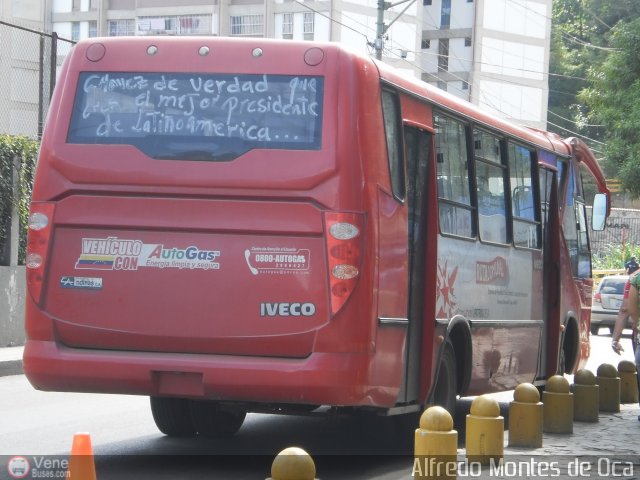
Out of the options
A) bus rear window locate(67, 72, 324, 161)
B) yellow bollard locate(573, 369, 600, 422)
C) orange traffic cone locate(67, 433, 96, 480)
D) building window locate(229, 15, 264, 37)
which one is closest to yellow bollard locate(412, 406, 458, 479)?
bus rear window locate(67, 72, 324, 161)

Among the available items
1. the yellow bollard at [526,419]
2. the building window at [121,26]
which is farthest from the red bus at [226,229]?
the building window at [121,26]

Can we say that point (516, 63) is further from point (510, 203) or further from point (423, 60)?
point (510, 203)

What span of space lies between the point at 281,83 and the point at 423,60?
246ft

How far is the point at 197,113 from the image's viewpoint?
28.7 ft

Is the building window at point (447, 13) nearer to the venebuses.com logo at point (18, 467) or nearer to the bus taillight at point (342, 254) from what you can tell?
the venebuses.com logo at point (18, 467)

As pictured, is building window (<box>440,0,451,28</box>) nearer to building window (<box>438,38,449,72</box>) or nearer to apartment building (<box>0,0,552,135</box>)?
apartment building (<box>0,0,552,135</box>)

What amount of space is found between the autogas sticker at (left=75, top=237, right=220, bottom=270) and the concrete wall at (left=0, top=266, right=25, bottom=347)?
9556 millimetres

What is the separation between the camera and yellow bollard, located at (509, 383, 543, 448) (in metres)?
10.4

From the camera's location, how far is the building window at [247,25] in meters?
73.2

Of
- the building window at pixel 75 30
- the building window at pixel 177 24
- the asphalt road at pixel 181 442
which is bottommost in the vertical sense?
the asphalt road at pixel 181 442

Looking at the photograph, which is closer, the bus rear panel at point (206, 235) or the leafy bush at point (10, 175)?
the bus rear panel at point (206, 235)

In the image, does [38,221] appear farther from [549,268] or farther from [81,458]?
[549,268]

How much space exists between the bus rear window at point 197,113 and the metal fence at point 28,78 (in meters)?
10.3

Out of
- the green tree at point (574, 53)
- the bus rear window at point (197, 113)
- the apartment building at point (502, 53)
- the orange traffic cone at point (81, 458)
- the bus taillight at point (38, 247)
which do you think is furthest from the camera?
the apartment building at point (502, 53)
